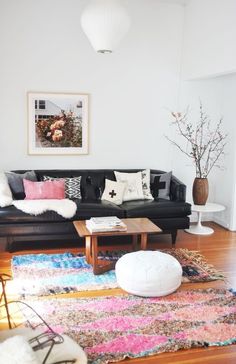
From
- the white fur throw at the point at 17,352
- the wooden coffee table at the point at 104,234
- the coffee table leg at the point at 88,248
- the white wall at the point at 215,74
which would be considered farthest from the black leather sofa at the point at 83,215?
the white fur throw at the point at 17,352

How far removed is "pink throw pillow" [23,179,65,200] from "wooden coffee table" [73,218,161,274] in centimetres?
62

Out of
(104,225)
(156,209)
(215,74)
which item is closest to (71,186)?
(156,209)

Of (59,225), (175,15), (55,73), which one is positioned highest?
(175,15)

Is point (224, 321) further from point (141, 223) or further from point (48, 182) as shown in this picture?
point (48, 182)

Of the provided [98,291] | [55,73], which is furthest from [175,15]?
[98,291]

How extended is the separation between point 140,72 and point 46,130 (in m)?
1.49

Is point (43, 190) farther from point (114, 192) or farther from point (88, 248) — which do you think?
point (88, 248)

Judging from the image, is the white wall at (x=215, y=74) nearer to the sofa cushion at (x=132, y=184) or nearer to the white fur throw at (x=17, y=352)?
the sofa cushion at (x=132, y=184)

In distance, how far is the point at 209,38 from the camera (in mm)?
4590

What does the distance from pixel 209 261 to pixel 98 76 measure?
8.95ft

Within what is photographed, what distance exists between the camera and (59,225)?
14.1ft

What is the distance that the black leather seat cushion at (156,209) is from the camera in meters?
4.52

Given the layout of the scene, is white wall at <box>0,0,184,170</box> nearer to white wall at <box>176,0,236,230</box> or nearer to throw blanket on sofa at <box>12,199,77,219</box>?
white wall at <box>176,0,236,230</box>

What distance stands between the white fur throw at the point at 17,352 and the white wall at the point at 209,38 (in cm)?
344
